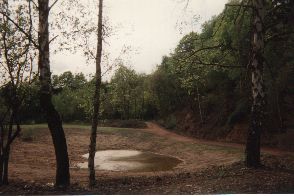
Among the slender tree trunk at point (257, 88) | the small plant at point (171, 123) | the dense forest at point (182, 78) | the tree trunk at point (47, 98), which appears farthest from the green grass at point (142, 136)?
the tree trunk at point (47, 98)

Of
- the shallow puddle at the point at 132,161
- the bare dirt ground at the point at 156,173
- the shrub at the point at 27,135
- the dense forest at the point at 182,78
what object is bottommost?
the shallow puddle at the point at 132,161

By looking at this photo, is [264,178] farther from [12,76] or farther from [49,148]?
[49,148]

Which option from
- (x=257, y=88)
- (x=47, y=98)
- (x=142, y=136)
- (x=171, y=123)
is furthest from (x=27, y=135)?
(x=257, y=88)

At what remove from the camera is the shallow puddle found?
2217 cm

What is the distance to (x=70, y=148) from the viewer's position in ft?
97.3

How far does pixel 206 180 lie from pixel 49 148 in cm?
1860

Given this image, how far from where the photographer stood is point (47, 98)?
1199 cm

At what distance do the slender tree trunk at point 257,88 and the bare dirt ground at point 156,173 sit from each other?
0.66m

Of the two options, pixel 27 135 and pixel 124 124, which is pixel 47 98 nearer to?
pixel 27 135

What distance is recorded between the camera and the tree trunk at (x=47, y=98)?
1189 centimetres

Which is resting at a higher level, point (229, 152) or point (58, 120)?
point (58, 120)

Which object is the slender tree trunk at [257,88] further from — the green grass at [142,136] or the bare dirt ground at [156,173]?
the green grass at [142,136]

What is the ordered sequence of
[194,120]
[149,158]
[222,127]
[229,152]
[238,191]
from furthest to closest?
1. [194,120]
2. [222,127]
3. [149,158]
4. [229,152]
5. [238,191]

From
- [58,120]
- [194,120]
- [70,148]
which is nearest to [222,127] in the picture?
[194,120]
